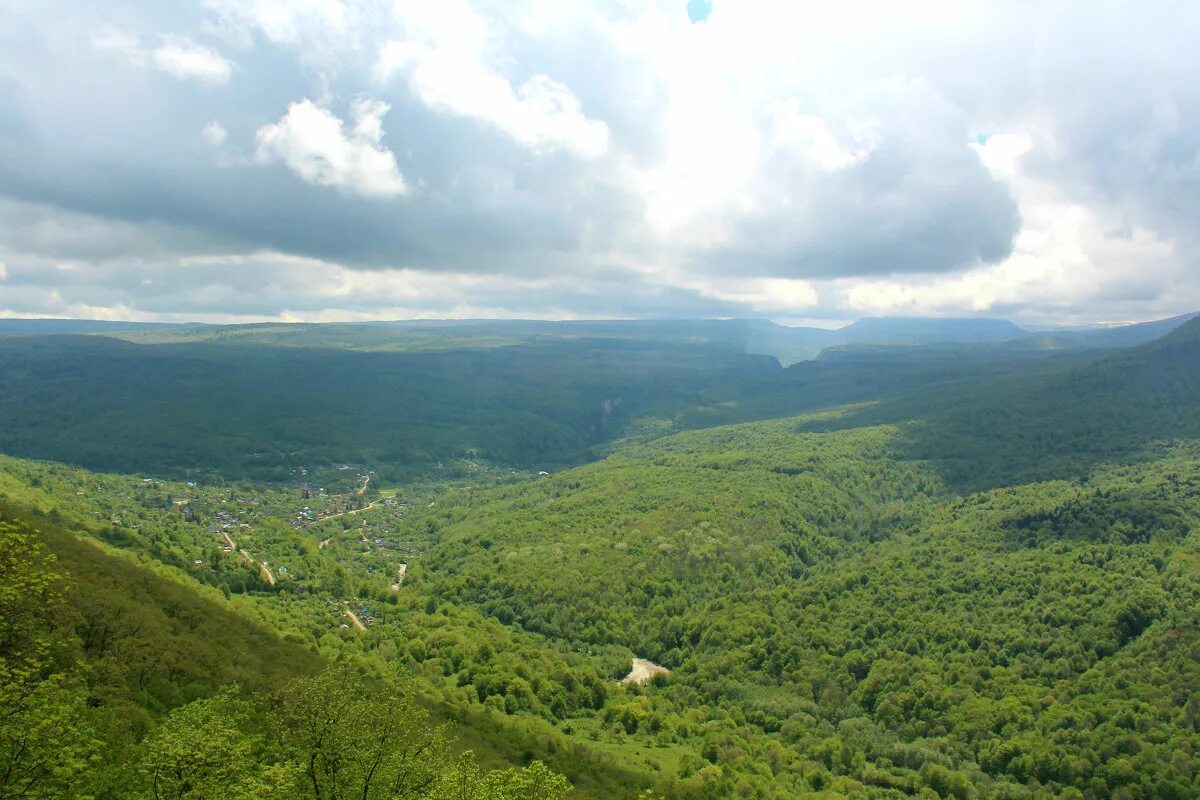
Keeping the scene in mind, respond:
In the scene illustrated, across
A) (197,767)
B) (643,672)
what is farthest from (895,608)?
(197,767)

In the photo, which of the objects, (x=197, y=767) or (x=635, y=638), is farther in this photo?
(x=635, y=638)

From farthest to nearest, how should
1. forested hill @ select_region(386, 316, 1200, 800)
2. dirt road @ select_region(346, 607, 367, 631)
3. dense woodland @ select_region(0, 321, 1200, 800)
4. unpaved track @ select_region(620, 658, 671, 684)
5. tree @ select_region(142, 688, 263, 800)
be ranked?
1. unpaved track @ select_region(620, 658, 671, 684)
2. dirt road @ select_region(346, 607, 367, 631)
3. forested hill @ select_region(386, 316, 1200, 800)
4. dense woodland @ select_region(0, 321, 1200, 800)
5. tree @ select_region(142, 688, 263, 800)

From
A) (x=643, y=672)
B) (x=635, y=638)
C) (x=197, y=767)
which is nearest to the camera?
(x=197, y=767)

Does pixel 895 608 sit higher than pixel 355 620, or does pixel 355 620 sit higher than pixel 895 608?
pixel 355 620

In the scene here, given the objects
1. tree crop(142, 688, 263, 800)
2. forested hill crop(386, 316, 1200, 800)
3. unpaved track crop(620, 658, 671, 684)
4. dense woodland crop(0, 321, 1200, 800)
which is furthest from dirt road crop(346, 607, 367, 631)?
tree crop(142, 688, 263, 800)

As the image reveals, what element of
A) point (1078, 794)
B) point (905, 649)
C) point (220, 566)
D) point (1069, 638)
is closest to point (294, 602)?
point (220, 566)

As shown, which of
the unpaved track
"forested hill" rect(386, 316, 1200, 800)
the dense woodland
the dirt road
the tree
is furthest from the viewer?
the unpaved track

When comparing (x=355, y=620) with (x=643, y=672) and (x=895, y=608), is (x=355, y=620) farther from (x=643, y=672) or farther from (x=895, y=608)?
(x=895, y=608)

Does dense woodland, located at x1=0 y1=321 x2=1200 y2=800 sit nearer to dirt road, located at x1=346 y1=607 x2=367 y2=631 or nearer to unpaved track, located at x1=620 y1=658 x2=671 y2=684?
dirt road, located at x1=346 y1=607 x2=367 y2=631

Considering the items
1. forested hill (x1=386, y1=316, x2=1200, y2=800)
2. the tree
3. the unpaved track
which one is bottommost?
the unpaved track

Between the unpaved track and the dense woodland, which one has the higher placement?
the dense woodland

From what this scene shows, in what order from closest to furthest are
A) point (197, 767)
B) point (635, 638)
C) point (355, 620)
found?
point (197, 767) < point (355, 620) < point (635, 638)

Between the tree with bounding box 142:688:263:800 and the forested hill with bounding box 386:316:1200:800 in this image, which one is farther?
the forested hill with bounding box 386:316:1200:800
